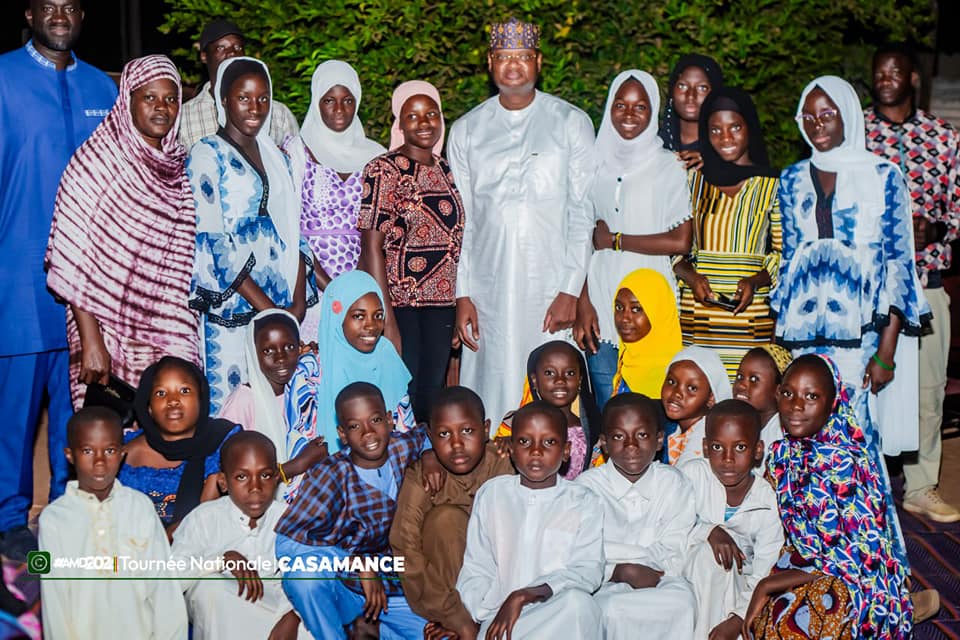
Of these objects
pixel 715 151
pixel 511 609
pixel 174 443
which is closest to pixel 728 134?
pixel 715 151

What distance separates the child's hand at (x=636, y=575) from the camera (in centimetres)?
418


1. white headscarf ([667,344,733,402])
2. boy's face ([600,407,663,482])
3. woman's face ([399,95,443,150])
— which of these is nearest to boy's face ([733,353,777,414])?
white headscarf ([667,344,733,402])

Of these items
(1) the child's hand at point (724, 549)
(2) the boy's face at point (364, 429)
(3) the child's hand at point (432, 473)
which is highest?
(2) the boy's face at point (364, 429)

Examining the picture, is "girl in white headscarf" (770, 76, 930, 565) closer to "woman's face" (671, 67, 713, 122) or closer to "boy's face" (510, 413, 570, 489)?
"woman's face" (671, 67, 713, 122)

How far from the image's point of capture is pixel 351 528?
4.30m

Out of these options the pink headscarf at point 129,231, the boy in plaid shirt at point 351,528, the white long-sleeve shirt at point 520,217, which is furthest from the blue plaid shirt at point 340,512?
the pink headscarf at point 129,231

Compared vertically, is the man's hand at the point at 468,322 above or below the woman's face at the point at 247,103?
below

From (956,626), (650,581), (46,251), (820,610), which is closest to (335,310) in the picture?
(46,251)

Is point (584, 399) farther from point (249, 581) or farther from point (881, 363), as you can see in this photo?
point (249, 581)

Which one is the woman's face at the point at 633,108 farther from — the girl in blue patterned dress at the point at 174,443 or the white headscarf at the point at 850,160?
the girl in blue patterned dress at the point at 174,443

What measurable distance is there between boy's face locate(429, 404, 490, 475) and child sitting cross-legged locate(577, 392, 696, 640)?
0.43 meters

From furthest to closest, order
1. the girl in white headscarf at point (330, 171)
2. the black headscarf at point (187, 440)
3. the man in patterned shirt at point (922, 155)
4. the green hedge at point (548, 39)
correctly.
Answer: the green hedge at point (548, 39) → the man in patterned shirt at point (922, 155) → the girl in white headscarf at point (330, 171) → the black headscarf at point (187, 440)

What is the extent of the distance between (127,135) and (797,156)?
3.84 metres

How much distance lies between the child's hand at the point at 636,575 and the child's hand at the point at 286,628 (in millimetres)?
1139
